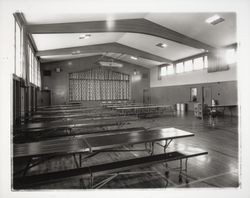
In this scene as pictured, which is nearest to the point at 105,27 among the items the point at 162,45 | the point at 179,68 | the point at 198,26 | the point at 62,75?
the point at 198,26

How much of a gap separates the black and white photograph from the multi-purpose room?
2 centimetres

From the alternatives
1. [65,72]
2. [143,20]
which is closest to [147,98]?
[65,72]

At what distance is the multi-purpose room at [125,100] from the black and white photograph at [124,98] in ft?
0.08

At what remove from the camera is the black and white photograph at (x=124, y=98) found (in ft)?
4.71

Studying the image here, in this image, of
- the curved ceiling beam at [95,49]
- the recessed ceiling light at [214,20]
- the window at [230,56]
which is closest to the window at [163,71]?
the curved ceiling beam at [95,49]

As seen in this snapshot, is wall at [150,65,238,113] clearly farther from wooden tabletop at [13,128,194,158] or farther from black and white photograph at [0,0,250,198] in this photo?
wooden tabletop at [13,128,194,158]

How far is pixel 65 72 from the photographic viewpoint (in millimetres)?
11984

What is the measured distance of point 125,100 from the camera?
13.6 m

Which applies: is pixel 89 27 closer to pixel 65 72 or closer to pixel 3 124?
pixel 3 124

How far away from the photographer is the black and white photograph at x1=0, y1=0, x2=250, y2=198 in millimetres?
1435

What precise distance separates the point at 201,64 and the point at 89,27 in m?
7.09

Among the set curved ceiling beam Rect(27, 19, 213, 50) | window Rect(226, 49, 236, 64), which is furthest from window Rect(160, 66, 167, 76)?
curved ceiling beam Rect(27, 19, 213, 50)

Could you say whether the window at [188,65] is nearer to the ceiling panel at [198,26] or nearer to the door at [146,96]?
the ceiling panel at [198,26]

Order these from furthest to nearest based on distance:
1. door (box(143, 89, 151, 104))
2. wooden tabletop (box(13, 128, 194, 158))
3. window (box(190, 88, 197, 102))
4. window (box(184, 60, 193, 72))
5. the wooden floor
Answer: door (box(143, 89, 151, 104))
window (box(184, 60, 193, 72))
window (box(190, 88, 197, 102))
the wooden floor
wooden tabletop (box(13, 128, 194, 158))
